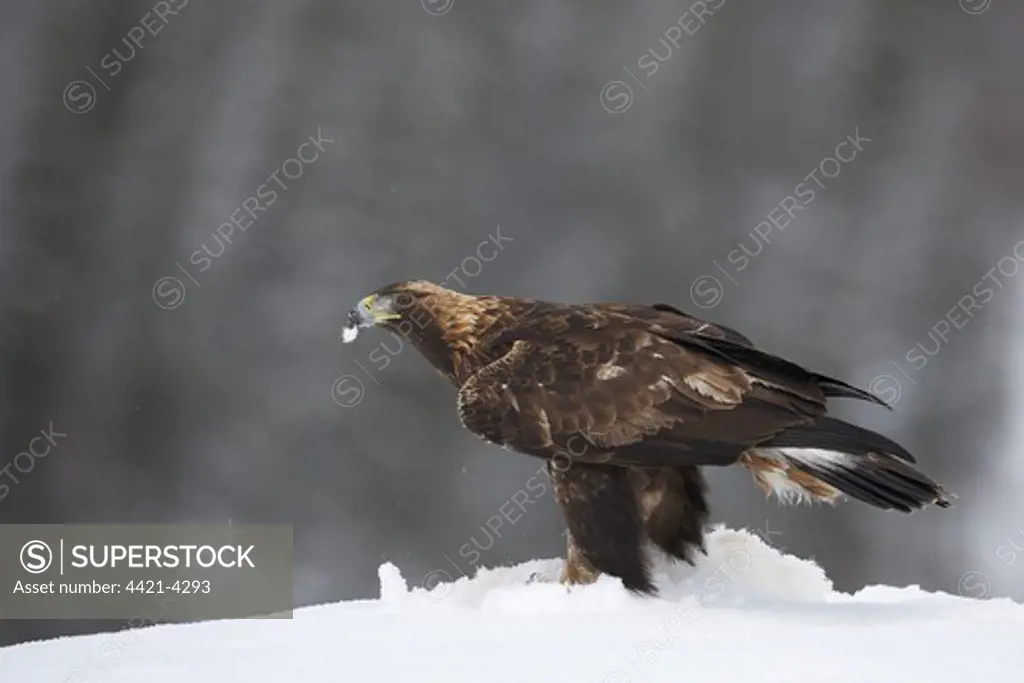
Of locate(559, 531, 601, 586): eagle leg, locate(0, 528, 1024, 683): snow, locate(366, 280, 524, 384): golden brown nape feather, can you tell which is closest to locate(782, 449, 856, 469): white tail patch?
locate(0, 528, 1024, 683): snow

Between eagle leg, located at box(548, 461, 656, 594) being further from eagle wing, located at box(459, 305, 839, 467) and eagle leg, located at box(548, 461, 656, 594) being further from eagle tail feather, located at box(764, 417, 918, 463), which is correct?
eagle tail feather, located at box(764, 417, 918, 463)

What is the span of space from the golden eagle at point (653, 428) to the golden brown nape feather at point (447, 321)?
13 centimetres

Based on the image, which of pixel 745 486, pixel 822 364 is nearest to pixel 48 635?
pixel 745 486

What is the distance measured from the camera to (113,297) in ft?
27.9

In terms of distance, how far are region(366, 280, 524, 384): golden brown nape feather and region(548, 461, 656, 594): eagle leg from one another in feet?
1.95

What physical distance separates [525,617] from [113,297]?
18.7 feet

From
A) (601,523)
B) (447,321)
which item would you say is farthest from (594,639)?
(447,321)

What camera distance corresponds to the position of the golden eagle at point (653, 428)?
378cm

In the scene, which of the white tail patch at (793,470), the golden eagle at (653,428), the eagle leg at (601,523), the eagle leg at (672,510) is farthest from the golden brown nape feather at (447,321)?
the white tail patch at (793,470)

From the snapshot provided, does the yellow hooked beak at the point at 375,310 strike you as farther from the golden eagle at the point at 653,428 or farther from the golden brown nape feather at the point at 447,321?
the golden eagle at the point at 653,428

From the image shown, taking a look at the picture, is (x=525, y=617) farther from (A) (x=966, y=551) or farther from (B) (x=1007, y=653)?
(A) (x=966, y=551)

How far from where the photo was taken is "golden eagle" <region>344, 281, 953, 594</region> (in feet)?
12.4

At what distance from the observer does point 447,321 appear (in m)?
4.56

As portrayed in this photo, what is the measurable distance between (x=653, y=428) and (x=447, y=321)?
953mm
